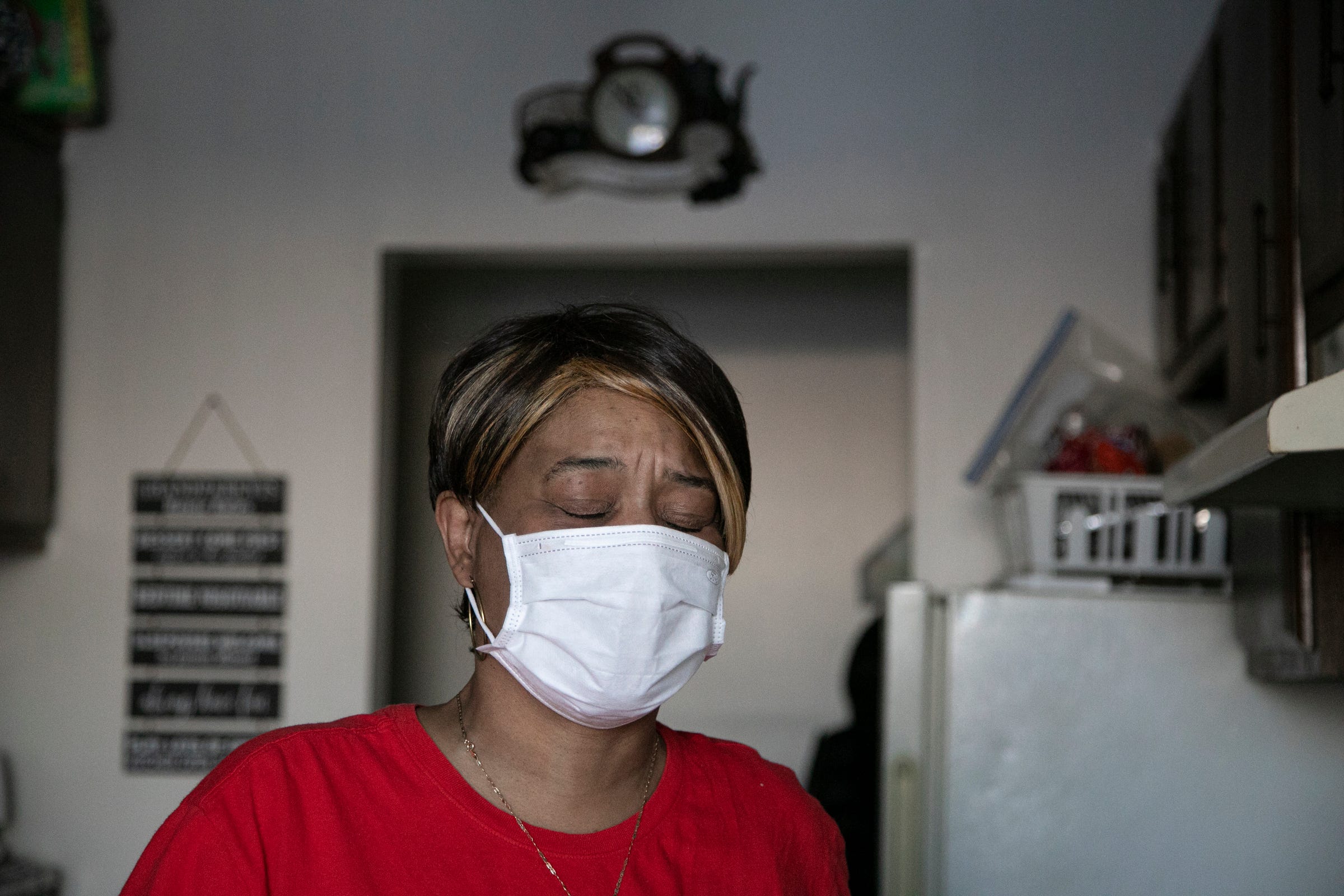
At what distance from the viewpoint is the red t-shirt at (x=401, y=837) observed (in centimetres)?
96

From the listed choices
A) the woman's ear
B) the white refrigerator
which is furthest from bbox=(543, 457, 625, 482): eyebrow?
the white refrigerator

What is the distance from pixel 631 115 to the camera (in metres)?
1.98

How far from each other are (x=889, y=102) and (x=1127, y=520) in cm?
115

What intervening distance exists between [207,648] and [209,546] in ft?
0.72

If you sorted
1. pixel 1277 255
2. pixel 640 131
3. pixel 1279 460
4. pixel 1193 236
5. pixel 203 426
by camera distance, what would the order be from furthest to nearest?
pixel 203 426, pixel 1193 236, pixel 640 131, pixel 1277 255, pixel 1279 460

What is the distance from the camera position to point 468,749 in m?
1.08

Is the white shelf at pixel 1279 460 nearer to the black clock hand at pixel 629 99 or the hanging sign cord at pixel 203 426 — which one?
the black clock hand at pixel 629 99

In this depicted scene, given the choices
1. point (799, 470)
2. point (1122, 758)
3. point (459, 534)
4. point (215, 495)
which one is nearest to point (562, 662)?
point (459, 534)

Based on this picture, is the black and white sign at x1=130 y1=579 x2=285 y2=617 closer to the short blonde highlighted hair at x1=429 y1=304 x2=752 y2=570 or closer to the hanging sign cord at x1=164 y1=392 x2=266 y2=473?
the hanging sign cord at x1=164 y1=392 x2=266 y2=473

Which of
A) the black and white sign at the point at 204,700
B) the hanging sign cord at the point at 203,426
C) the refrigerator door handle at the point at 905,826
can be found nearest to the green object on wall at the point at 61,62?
the hanging sign cord at the point at 203,426

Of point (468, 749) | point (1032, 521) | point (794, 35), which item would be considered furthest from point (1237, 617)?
point (794, 35)

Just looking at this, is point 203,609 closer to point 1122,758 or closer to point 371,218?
point 371,218

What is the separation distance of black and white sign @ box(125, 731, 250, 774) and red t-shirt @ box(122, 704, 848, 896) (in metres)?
1.83

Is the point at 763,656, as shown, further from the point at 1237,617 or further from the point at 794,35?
the point at 1237,617
